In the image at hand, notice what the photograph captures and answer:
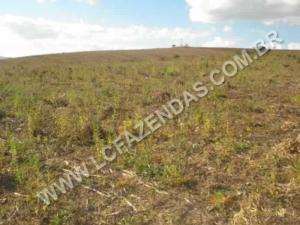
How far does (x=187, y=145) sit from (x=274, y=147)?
5.89 feet

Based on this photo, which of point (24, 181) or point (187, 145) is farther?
point (187, 145)

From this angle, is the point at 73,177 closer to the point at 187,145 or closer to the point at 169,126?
the point at 187,145

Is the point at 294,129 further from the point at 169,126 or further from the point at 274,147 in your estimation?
the point at 169,126

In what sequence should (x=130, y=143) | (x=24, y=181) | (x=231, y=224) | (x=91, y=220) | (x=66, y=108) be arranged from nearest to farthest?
1. (x=231, y=224)
2. (x=91, y=220)
3. (x=24, y=181)
4. (x=130, y=143)
5. (x=66, y=108)

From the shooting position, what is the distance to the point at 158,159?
901 cm

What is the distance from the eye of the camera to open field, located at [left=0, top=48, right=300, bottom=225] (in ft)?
23.6

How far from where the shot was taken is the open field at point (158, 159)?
283 inches

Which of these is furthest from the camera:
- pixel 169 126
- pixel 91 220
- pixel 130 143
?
pixel 169 126

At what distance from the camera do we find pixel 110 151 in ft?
31.5

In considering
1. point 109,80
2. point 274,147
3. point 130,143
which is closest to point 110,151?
point 130,143

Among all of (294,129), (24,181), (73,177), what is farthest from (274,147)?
(24,181)

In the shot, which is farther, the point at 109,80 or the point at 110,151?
the point at 109,80

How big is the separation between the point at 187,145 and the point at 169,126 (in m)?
1.49

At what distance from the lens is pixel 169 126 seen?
11.2m
